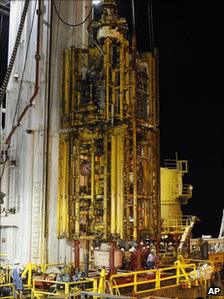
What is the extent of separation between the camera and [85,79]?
2245 cm

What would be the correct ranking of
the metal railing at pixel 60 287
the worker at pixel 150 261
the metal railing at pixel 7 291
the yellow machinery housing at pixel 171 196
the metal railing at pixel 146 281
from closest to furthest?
the metal railing at pixel 60 287 < the metal railing at pixel 7 291 < the metal railing at pixel 146 281 < the worker at pixel 150 261 < the yellow machinery housing at pixel 171 196

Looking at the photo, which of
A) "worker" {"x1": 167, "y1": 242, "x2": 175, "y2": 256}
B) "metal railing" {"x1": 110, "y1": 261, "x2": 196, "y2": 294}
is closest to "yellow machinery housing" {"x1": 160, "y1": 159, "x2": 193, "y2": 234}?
"worker" {"x1": 167, "y1": 242, "x2": 175, "y2": 256}

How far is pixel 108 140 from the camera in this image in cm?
2088

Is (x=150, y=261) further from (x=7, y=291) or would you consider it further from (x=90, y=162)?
(x=7, y=291)

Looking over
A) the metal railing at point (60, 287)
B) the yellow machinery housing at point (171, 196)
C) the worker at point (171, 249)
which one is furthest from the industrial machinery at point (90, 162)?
the yellow machinery housing at point (171, 196)

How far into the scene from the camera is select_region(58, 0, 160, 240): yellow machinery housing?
20422 mm

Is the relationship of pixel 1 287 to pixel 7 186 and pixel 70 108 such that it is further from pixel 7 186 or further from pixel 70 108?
pixel 70 108

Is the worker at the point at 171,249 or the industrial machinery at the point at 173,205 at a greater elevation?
the industrial machinery at the point at 173,205

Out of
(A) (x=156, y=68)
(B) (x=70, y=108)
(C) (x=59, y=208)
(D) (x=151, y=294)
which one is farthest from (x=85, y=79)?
(D) (x=151, y=294)

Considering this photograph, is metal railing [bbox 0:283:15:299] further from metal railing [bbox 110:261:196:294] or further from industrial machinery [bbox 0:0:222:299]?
metal railing [bbox 110:261:196:294]

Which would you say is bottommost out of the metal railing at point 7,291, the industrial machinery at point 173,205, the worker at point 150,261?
the metal railing at point 7,291

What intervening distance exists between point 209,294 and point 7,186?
35.1 ft

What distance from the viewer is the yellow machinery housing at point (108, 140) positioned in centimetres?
2042

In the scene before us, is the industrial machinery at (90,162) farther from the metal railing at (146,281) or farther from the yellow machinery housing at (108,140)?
the metal railing at (146,281)
